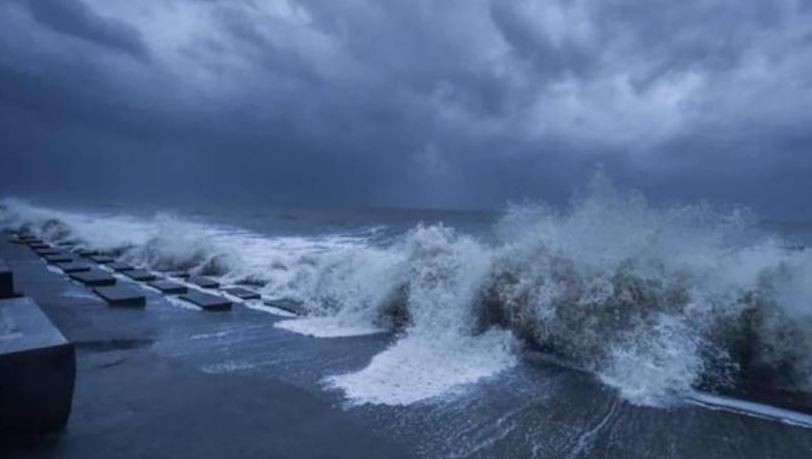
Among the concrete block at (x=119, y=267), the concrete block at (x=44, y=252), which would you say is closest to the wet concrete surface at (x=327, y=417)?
the concrete block at (x=119, y=267)

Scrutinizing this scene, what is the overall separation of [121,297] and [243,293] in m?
2.04

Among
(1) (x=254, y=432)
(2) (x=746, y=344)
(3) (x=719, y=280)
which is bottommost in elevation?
(1) (x=254, y=432)

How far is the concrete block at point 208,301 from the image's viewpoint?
24.7ft

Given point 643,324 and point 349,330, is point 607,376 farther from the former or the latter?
point 349,330

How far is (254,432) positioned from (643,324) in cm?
440

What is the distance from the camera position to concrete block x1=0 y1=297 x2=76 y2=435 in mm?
2908

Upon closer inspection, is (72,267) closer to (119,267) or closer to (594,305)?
(119,267)

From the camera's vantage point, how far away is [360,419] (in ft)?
12.0

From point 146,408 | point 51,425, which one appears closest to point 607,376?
point 146,408

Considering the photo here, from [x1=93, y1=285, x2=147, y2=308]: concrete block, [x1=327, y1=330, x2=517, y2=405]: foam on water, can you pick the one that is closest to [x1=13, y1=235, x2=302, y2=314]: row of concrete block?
[x1=93, y1=285, x2=147, y2=308]: concrete block

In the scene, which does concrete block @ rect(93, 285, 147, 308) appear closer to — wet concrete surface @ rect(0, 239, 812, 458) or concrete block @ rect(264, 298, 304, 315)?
concrete block @ rect(264, 298, 304, 315)

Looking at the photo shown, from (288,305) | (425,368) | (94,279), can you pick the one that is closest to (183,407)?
(425,368)

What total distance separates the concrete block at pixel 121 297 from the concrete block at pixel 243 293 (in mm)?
1625

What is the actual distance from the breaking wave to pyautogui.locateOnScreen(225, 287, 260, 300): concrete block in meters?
1.06
